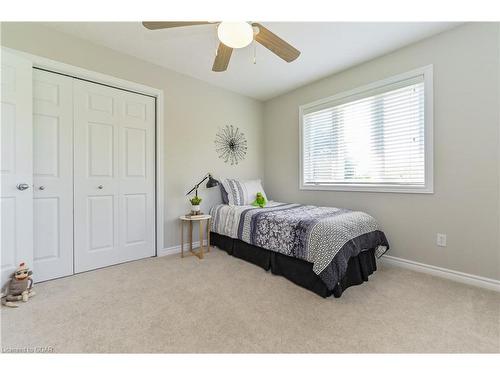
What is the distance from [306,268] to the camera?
2.01 metres

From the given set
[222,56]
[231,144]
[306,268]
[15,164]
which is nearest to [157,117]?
[231,144]

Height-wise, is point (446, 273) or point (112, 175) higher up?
point (112, 175)

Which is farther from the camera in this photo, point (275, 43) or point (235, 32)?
point (275, 43)

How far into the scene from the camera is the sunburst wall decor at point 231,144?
3.48m

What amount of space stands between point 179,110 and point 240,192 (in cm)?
141

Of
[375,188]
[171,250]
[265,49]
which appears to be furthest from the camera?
[171,250]

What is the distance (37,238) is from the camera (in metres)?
2.11

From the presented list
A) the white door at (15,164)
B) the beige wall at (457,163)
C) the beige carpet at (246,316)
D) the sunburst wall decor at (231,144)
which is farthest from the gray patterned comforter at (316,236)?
the white door at (15,164)

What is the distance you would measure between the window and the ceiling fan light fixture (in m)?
1.86

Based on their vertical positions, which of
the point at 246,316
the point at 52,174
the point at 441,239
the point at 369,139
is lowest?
the point at 246,316

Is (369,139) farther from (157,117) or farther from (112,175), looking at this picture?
(112,175)

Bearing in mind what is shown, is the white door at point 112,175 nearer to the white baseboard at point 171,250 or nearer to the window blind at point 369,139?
the white baseboard at point 171,250
